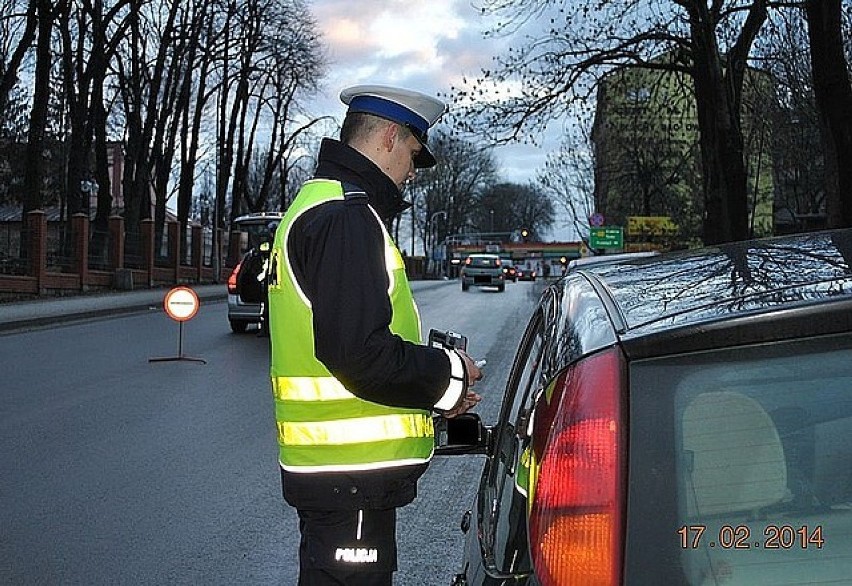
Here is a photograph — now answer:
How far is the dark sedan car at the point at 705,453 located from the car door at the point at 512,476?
0.25 feet

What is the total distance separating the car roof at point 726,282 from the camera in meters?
2.06

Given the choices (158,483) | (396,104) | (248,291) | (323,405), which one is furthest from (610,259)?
(248,291)

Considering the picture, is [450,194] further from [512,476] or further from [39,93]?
[512,476]

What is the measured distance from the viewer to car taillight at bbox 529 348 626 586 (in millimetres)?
1925

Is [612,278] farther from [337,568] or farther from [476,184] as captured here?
[476,184]

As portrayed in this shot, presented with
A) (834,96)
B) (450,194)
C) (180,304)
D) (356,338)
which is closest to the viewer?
(356,338)

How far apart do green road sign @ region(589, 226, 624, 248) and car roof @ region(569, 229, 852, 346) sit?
51341mm

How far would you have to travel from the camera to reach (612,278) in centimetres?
276

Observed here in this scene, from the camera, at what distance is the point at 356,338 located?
9.05ft

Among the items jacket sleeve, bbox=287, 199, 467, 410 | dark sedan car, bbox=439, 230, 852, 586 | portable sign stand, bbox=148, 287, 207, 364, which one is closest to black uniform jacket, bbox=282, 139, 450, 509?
jacket sleeve, bbox=287, 199, 467, 410

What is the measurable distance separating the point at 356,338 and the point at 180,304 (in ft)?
44.6

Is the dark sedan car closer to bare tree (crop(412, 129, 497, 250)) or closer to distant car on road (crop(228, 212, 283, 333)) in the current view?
distant car on road (crop(228, 212, 283, 333))

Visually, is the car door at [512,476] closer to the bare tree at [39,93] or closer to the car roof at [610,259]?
the car roof at [610,259]

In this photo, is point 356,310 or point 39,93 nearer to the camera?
point 356,310
